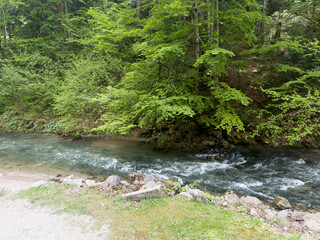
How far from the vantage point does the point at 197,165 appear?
910cm

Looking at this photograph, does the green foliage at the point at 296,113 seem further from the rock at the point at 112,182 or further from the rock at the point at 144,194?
the rock at the point at 112,182

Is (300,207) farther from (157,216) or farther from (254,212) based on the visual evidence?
(157,216)

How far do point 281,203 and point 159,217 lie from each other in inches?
172

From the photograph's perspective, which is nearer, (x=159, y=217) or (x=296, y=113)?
(x=159, y=217)

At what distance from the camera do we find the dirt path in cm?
359

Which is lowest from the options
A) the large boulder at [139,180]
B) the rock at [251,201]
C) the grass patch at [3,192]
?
the rock at [251,201]

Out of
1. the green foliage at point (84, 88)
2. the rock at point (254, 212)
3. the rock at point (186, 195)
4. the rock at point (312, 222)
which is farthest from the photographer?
the green foliage at point (84, 88)

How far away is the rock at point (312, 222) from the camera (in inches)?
173

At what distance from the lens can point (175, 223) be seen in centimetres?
387

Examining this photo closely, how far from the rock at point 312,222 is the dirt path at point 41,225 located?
194 inches

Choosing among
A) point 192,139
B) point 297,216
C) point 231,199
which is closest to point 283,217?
point 297,216

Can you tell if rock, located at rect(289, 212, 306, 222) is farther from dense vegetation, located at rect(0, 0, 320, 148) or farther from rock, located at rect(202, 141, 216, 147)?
rock, located at rect(202, 141, 216, 147)

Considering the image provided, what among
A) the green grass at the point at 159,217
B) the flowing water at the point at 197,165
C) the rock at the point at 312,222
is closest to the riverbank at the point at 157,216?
the green grass at the point at 159,217

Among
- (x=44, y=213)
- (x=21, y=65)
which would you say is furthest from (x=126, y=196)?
(x=21, y=65)
